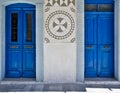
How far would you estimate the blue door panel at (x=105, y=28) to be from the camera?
10.5 m

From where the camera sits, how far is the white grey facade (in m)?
9.90

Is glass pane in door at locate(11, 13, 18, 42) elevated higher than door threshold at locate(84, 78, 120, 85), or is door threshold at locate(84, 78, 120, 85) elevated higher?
glass pane in door at locate(11, 13, 18, 42)

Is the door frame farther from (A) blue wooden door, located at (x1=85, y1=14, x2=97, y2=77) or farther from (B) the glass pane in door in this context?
(A) blue wooden door, located at (x1=85, y1=14, x2=97, y2=77)

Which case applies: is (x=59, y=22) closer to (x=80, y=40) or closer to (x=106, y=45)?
(x=80, y=40)

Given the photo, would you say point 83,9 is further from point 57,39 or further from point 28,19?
point 28,19

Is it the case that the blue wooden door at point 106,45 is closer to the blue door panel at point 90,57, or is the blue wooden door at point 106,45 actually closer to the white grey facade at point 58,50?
the blue door panel at point 90,57

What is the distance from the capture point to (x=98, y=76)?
10641 mm

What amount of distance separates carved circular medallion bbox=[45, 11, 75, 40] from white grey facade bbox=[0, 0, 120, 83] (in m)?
0.11

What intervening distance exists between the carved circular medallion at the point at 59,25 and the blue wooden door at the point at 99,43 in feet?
2.96

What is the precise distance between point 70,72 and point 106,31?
213 cm

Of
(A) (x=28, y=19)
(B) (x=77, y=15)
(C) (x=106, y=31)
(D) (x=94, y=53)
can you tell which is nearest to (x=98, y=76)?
(D) (x=94, y=53)

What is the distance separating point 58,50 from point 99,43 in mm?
1706

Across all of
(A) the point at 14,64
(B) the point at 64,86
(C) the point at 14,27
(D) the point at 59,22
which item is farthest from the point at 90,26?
(A) the point at 14,64

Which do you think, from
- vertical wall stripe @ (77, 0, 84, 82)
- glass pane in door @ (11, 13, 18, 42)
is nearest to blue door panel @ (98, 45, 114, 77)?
vertical wall stripe @ (77, 0, 84, 82)
